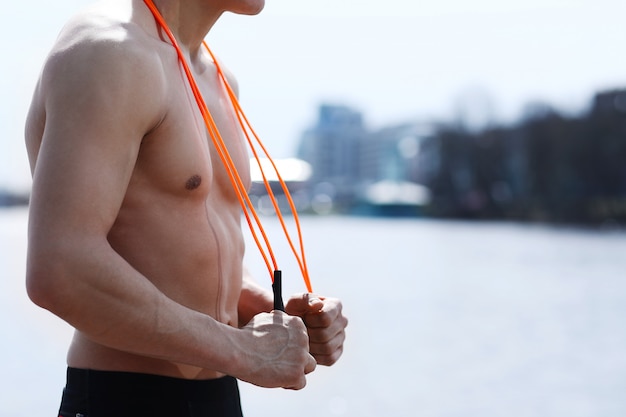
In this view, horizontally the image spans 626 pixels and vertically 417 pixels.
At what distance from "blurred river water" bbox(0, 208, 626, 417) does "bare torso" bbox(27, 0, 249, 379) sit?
10.5 feet

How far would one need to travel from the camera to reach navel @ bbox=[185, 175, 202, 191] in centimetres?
98

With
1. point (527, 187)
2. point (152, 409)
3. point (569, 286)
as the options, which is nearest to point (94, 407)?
point (152, 409)

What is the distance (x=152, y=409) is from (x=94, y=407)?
0.07m

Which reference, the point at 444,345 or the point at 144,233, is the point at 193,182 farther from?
the point at 444,345

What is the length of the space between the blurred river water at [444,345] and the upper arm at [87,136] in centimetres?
338

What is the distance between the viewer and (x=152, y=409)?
39.5 inches

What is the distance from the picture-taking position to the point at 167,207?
976mm

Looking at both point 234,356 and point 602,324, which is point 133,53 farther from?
point 602,324

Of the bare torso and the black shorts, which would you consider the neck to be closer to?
the bare torso

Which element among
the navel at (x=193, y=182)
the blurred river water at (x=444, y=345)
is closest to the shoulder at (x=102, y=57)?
the navel at (x=193, y=182)

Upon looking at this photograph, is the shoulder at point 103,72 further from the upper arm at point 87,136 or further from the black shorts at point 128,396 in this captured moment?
the black shorts at point 128,396

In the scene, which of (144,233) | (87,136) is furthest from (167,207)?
(87,136)

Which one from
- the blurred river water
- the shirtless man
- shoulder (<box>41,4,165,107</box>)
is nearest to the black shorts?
the shirtless man

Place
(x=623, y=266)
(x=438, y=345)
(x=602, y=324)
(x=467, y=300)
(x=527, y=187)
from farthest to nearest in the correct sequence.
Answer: (x=527, y=187), (x=623, y=266), (x=467, y=300), (x=602, y=324), (x=438, y=345)
